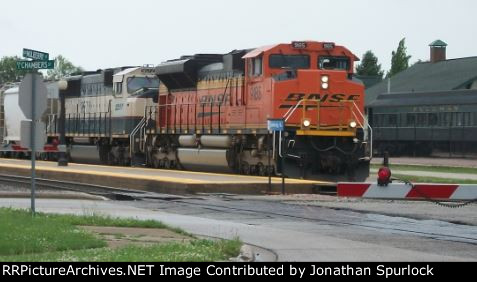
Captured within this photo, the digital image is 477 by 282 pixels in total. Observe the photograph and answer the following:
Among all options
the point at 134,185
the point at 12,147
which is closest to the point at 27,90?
the point at 134,185

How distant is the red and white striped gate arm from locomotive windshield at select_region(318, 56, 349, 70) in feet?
35.9

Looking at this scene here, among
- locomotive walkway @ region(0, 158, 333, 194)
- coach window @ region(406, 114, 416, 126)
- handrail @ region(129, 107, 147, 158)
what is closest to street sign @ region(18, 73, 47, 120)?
locomotive walkway @ region(0, 158, 333, 194)

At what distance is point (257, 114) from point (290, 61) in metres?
1.97

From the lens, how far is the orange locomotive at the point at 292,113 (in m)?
27.0

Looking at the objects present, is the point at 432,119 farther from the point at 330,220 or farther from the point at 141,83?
the point at 330,220

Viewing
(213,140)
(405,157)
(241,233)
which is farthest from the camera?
(405,157)

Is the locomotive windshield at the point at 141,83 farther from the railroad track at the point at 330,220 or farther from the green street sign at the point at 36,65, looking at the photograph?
the green street sign at the point at 36,65

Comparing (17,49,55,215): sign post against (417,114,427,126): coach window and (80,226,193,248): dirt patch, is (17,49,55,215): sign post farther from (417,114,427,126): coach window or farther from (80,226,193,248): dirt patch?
(417,114,427,126): coach window

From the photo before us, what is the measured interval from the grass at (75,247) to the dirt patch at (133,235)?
0.22 meters

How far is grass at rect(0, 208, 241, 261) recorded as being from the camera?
32.9 feet

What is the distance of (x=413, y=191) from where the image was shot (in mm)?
16859

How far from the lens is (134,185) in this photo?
85.2 ft

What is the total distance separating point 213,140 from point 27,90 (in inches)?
574
